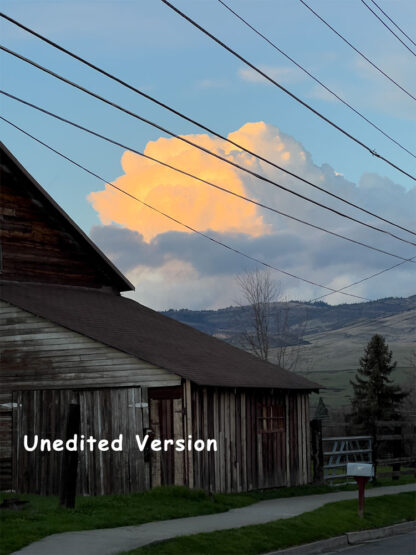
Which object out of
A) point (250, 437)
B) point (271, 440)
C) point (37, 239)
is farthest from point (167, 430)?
point (37, 239)

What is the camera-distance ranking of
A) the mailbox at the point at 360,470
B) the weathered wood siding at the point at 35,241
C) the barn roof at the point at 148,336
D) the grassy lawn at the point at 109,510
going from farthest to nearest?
the weathered wood siding at the point at 35,241, the barn roof at the point at 148,336, the mailbox at the point at 360,470, the grassy lawn at the point at 109,510

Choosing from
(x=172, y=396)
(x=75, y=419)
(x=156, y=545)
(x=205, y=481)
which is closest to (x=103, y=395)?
(x=172, y=396)

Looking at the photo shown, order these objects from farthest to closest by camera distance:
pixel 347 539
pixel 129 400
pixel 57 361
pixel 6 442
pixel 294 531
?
1. pixel 6 442
2. pixel 57 361
3. pixel 129 400
4. pixel 347 539
5. pixel 294 531

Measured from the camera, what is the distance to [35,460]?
92.5ft

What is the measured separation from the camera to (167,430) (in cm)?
2658

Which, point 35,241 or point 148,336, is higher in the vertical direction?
point 35,241

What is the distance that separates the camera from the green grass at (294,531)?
1666 cm

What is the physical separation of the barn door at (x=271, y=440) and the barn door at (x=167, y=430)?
4056mm

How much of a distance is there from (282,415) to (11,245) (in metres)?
11.0

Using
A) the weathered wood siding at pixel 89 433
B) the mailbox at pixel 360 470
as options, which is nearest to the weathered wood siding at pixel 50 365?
the weathered wood siding at pixel 89 433

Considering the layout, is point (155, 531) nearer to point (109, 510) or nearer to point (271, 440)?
point (109, 510)

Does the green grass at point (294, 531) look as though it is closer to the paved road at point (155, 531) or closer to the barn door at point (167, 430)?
the paved road at point (155, 531)

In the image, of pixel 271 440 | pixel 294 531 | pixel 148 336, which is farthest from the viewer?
pixel 148 336

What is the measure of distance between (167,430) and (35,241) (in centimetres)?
1115
